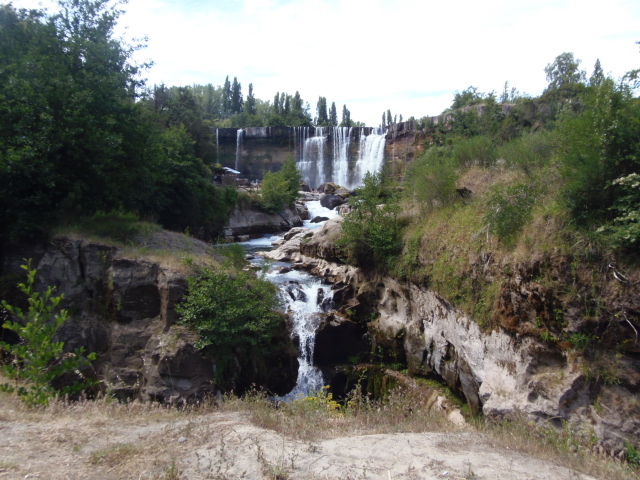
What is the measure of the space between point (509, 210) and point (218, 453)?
7.27 metres

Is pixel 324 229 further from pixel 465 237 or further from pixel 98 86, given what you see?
pixel 98 86

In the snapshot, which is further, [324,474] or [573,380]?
[573,380]

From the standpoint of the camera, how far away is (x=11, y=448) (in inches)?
148

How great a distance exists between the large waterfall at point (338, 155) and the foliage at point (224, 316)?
34388mm

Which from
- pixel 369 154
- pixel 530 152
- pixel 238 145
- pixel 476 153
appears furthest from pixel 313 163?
pixel 530 152

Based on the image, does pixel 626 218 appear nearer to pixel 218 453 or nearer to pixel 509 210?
pixel 509 210

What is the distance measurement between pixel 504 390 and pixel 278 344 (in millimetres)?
5063

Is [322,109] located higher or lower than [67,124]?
higher

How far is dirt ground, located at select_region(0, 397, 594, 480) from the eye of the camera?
140 inches

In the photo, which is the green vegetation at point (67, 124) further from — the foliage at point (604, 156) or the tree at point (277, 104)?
the tree at point (277, 104)

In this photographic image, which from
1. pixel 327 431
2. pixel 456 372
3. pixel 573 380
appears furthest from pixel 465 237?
pixel 327 431

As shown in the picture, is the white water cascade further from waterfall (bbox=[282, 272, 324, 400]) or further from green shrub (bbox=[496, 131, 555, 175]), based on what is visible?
green shrub (bbox=[496, 131, 555, 175])

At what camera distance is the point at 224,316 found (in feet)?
28.3

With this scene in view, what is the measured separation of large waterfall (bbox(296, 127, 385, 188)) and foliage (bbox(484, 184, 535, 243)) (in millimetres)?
33410
